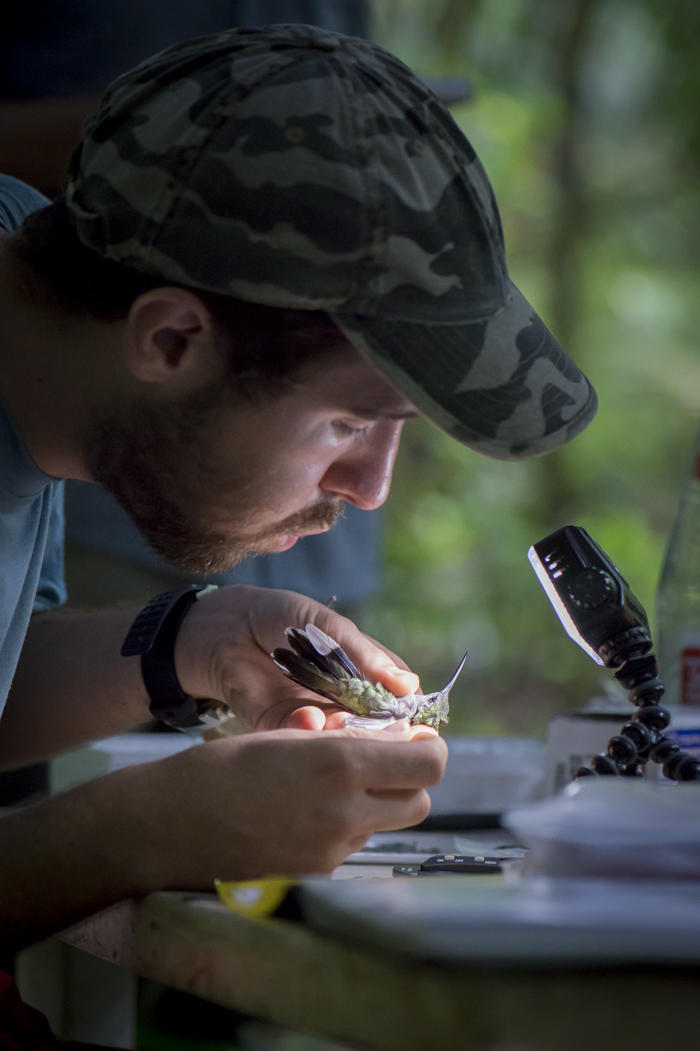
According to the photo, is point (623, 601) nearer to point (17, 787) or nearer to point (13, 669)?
point (13, 669)

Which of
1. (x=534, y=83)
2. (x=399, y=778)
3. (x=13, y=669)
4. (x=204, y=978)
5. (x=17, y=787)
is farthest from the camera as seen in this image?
(x=534, y=83)

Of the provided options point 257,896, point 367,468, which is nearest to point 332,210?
point 367,468

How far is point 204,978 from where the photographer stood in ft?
2.49

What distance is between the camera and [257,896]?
2.50ft

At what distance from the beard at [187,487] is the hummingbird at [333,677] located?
0.14m

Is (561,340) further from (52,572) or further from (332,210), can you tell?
(332,210)

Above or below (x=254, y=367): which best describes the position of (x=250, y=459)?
below

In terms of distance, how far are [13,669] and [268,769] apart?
0.59m

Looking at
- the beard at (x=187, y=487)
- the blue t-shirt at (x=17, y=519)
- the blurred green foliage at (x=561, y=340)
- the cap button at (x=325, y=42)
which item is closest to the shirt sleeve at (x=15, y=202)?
the blue t-shirt at (x=17, y=519)

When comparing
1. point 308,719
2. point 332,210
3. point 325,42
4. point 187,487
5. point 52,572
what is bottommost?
point 52,572

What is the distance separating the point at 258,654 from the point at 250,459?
247 mm

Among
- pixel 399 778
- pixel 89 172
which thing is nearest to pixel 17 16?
pixel 89 172

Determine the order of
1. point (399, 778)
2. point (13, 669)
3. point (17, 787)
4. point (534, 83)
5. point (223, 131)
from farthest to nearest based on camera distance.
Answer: point (534, 83) → point (17, 787) → point (13, 669) → point (223, 131) → point (399, 778)

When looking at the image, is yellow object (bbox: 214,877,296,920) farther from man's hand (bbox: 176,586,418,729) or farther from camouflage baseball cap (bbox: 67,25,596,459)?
camouflage baseball cap (bbox: 67,25,596,459)
